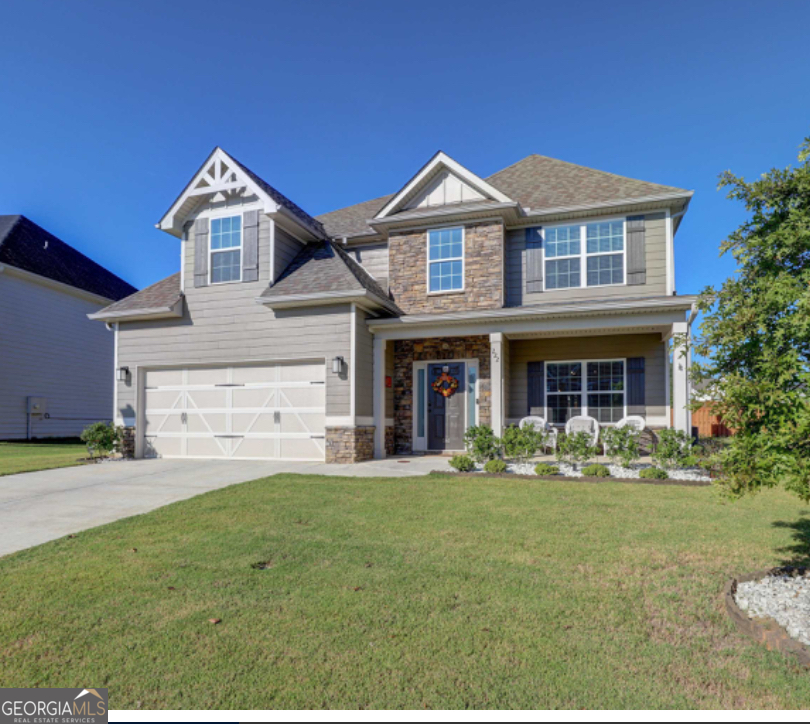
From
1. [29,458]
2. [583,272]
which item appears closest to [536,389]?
[583,272]

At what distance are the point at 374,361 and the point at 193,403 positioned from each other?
174 inches

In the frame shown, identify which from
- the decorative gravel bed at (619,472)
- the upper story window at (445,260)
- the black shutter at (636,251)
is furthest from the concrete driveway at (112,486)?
the black shutter at (636,251)

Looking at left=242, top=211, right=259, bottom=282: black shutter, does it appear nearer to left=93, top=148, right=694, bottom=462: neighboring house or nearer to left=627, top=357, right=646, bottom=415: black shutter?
left=93, top=148, right=694, bottom=462: neighboring house

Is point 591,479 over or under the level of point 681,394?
under

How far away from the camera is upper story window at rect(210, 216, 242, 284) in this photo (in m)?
12.2

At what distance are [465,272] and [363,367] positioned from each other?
127 inches

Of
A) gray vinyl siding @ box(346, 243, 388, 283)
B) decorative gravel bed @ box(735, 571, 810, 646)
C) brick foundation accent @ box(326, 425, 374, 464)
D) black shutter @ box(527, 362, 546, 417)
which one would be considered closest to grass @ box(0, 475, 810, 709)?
decorative gravel bed @ box(735, 571, 810, 646)

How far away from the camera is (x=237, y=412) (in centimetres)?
1200

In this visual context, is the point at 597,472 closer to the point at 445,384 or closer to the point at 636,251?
the point at 445,384

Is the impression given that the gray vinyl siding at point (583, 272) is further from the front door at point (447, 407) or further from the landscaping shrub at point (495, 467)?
the landscaping shrub at point (495, 467)

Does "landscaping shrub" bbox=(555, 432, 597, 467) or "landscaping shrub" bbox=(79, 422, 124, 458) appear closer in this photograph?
"landscaping shrub" bbox=(555, 432, 597, 467)

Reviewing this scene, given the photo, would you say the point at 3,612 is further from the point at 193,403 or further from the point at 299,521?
the point at 193,403

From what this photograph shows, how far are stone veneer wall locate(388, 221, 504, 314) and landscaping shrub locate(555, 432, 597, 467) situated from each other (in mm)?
3799

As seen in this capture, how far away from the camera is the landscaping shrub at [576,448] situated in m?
8.95
